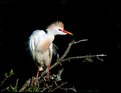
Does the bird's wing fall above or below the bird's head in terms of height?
below

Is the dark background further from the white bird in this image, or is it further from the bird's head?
the bird's head

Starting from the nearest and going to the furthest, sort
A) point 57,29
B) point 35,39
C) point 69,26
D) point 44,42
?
point 57,29 → point 44,42 → point 35,39 → point 69,26

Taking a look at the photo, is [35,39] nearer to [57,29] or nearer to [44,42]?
[44,42]

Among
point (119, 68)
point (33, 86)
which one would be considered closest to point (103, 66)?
point (119, 68)

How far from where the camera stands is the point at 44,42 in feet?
19.4

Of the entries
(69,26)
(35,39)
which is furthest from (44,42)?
(69,26)

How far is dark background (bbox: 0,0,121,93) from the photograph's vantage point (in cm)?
870

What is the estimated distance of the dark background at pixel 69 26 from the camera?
8703mm

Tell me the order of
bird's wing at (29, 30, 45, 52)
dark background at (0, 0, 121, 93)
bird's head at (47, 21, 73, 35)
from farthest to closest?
dark background at (0, 0, 121, 93)
bird's wing at (29, 30, 45, 52)
bird's head at (47, 21, 73, 35)

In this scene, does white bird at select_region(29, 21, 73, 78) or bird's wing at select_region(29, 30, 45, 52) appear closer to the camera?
white bird at select_region(29, 21, 73, 78)

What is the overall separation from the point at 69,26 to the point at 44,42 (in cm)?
273

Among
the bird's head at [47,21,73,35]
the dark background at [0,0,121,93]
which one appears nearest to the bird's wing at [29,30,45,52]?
the bird's head at [47,21,73,35]

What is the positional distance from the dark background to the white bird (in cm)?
232

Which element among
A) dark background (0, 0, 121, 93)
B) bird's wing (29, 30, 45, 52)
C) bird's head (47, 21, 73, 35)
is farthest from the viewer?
dark background (0, 0, 121, 93)
